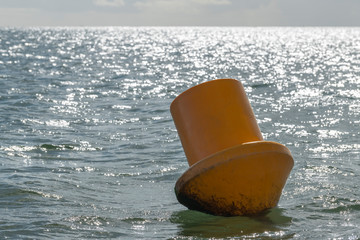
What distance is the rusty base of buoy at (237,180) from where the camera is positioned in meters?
5.60

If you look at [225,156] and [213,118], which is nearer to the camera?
[225,156]

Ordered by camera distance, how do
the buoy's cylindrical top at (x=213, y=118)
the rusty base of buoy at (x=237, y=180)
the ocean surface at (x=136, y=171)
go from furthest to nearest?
the buoy's cylindrical top at (x=213, y=118)
the ocean surface at (x=136, y=171)
the rusty base of buoy at (x=237, y=180)

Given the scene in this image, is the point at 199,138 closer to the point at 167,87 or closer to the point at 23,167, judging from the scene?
the point at 23,167

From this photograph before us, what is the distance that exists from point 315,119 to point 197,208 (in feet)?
24.9

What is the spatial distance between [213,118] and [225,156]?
0.45 meters

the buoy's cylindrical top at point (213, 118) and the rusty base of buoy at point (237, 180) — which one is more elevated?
the buoy's cylindrical top at point (213, 118)

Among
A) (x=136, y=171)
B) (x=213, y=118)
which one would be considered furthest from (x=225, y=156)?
(x=136, y=171)

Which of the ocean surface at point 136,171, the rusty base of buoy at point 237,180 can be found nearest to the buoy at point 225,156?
the rusty base of buoy at point 237,180

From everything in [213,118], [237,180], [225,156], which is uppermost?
[213,118]

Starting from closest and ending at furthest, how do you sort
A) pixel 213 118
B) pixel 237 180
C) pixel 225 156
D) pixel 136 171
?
pixel 225 156
pixel 237 180
pixel 213 118
pixel 136 171

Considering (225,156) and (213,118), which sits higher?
(213,118)

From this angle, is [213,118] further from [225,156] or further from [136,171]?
[136,171]

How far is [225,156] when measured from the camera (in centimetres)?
557

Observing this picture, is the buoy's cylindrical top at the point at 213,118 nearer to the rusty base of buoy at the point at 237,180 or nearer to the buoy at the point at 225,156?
the buoy at the point at 225,156
